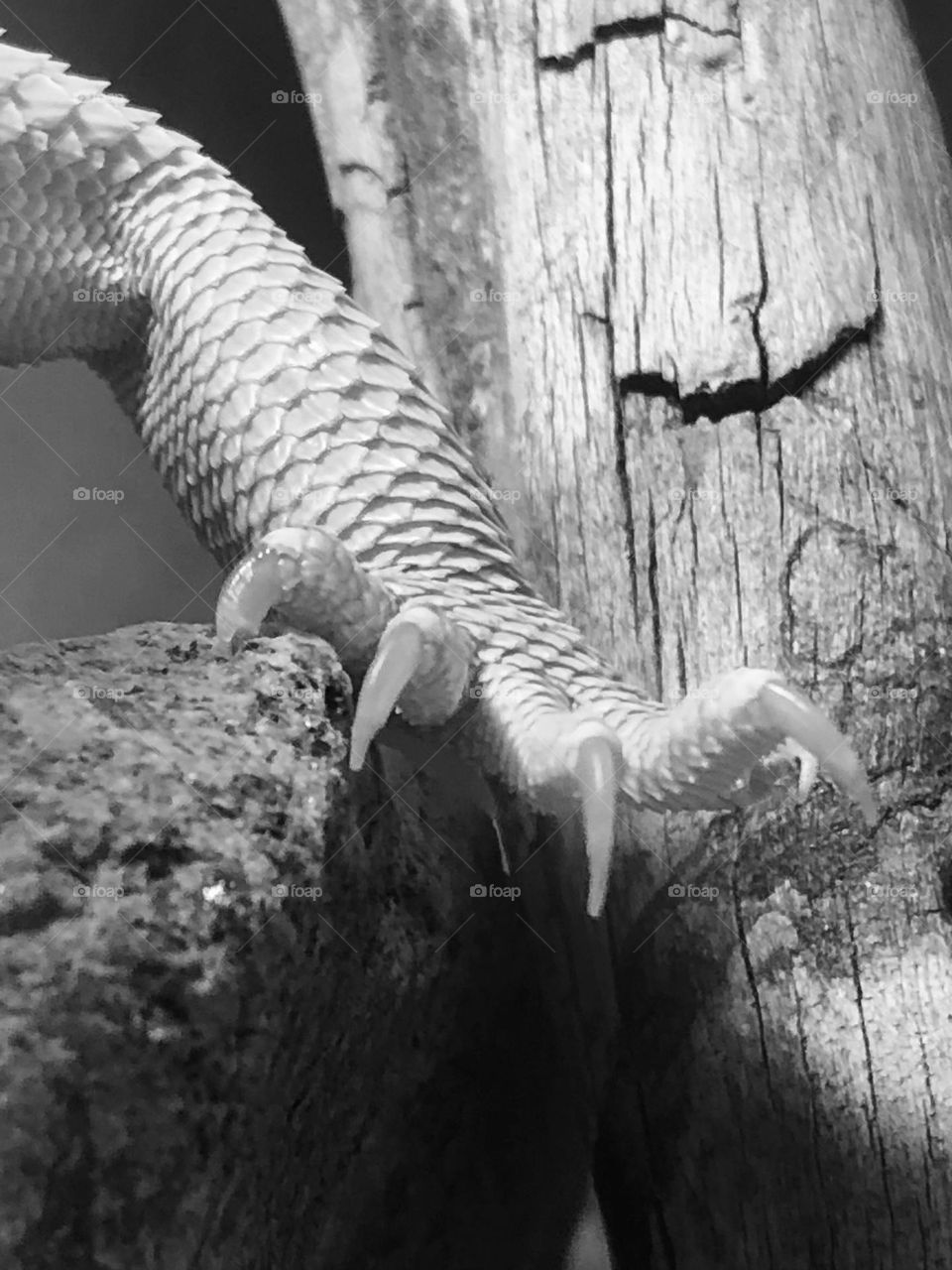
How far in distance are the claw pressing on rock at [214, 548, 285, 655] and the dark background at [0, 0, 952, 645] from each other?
23 centimetres

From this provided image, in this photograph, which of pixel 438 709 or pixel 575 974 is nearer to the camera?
pixel 438 709

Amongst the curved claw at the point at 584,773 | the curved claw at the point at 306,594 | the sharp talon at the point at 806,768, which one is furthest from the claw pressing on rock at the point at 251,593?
the sharp talon at the point at 806,768

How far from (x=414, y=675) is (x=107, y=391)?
62 cm

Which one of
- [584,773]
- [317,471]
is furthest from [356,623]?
[317,471]

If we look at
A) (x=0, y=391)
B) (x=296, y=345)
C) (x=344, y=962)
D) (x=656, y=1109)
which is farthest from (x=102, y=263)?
(x=656, y=1109)

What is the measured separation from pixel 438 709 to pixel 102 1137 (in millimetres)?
281

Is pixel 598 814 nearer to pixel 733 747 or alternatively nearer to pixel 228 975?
pixel 733 747

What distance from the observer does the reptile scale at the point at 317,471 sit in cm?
54

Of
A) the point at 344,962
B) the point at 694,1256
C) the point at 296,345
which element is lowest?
the point at 694,1256

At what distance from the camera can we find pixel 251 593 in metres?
0.55

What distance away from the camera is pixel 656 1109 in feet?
2.29

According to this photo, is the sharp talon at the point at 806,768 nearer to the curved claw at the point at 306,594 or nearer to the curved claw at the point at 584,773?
the curved claw at the point at 584,773

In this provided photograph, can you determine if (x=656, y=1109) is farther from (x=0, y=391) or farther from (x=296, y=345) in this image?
(x=0, y=391)

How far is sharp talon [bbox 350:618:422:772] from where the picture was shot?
1.69 ft
